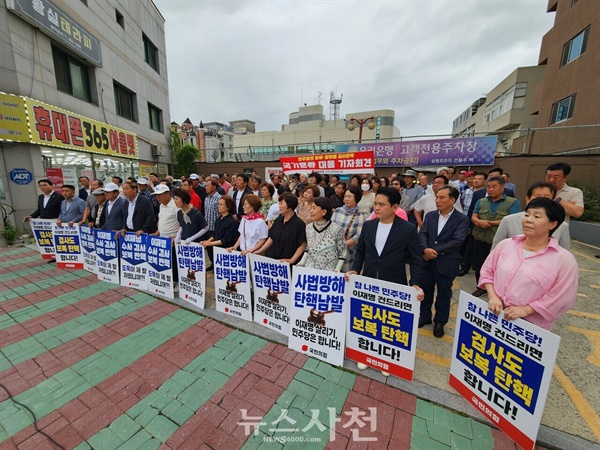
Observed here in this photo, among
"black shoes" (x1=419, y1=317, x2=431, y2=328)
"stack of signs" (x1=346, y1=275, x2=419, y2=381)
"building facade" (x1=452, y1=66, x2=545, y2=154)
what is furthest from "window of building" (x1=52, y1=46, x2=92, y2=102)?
"building facade" (x1=452, y1=66, x2=545, y2=154)

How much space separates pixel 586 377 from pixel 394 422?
229 cm

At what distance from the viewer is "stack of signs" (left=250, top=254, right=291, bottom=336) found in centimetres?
326

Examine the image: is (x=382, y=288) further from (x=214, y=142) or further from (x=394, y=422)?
(x=214, y=142)

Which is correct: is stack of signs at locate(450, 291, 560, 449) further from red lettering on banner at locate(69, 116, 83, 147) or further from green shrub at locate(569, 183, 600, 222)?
red lettering on banner at locate(69, 116, 83, 147)

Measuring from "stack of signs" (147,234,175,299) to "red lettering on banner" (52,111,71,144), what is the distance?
7933 mm

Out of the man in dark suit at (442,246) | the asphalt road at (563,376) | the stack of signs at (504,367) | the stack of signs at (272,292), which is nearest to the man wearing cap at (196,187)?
the asphalt road at (563,376)

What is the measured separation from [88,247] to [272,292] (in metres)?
4.50

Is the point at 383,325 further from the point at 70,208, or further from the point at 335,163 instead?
the point at 70,208

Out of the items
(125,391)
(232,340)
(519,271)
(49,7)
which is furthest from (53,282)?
(49,7)

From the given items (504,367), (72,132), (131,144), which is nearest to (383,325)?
(504,367)

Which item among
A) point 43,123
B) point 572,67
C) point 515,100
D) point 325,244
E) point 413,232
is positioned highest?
point 515,100

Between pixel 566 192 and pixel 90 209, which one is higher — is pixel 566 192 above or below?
above

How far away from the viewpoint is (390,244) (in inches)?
109

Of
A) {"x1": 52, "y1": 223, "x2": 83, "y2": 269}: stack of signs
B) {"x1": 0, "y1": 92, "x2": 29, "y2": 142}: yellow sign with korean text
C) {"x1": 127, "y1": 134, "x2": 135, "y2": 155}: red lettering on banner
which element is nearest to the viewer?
{"x1": 52, "y1": 223, "x2": 83, "y2": 269}: stack of signs
